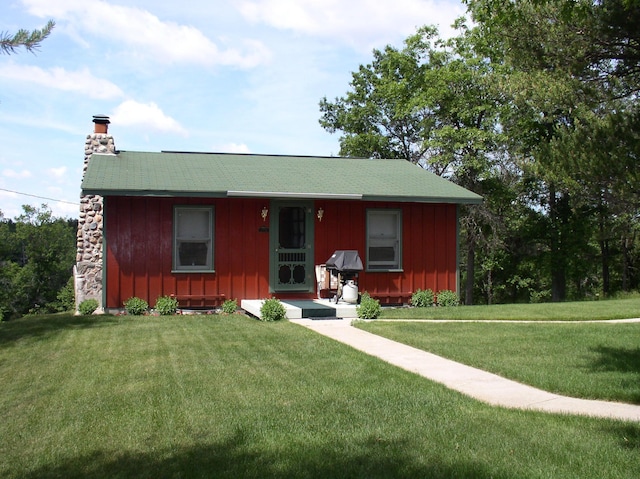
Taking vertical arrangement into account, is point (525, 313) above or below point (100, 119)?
below

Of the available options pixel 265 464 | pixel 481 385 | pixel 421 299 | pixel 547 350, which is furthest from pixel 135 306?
pixel 265 464

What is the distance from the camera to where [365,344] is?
9008 millimetres

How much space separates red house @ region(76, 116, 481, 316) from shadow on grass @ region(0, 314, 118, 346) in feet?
3.57

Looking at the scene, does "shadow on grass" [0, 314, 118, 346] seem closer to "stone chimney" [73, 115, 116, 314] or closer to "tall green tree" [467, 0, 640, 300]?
"stone chimney" [73, 115, 116, 314]

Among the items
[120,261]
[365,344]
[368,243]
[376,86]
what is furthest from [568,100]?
[376,86]

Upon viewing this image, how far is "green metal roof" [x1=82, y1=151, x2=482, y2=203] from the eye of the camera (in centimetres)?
1314

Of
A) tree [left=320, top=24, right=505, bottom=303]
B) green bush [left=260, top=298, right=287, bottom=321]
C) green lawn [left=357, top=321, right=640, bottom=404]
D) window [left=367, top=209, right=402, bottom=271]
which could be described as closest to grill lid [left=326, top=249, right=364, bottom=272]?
window [left=367, top=209, right=402, bottom=271]

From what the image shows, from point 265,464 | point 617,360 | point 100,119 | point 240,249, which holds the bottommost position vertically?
point 265,464

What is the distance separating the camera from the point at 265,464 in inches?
161

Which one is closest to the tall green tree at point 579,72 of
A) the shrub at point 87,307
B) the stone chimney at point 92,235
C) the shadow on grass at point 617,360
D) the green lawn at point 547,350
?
the green lawn at point 547,350

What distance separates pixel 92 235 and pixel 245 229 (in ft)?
12.5

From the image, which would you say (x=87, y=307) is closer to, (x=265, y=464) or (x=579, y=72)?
(x=265, y=464)

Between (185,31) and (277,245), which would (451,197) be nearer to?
(277,245)

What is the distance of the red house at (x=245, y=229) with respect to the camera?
13328mm
